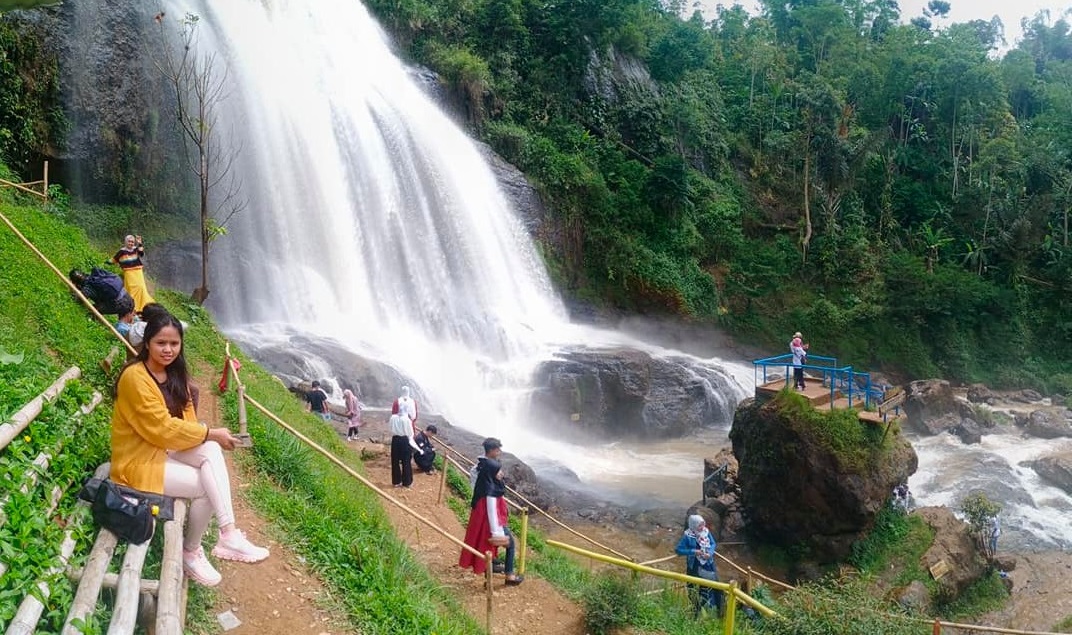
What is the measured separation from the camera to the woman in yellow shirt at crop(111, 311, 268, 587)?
145 inches

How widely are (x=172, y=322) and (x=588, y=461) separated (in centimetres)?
1223

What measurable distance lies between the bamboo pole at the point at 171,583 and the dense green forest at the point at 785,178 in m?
20.8

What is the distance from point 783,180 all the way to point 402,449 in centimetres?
2927

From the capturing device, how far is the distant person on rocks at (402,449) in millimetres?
8805

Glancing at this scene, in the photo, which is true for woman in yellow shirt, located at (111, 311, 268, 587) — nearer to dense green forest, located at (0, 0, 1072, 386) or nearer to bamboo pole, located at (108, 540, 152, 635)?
bamboo pole, located at (108, 540, 152, 635)

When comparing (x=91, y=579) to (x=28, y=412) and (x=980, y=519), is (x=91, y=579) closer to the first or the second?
(x=28, y=412)

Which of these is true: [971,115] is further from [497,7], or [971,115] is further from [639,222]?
[497,7]

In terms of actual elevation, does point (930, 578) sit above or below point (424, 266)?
below

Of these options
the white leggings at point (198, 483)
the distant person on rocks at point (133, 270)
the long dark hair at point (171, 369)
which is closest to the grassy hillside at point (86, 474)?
the white leggings at point (198, 483)

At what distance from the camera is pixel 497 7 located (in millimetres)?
28922

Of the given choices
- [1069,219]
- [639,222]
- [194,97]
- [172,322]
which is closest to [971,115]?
[1069,219]

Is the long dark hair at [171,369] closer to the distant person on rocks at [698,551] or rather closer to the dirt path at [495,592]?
the dirt path at [495,592]

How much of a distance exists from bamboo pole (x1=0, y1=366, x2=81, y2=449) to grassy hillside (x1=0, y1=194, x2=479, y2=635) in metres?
0.06

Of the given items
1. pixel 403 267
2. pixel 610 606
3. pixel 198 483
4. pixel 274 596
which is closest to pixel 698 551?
pixel 610 606
